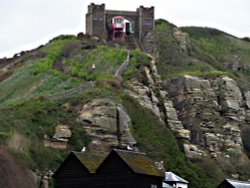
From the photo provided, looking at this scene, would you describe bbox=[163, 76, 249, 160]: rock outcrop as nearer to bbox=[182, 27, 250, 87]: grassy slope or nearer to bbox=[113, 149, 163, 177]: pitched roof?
bbox=[182, 27, 250, 87]: grassy slope

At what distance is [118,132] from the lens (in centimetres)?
12419

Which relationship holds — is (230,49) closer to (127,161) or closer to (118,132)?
(118,132)

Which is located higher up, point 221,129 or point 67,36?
point 67,36

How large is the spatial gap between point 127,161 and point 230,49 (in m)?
94.1

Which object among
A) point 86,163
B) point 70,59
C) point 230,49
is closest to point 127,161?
point 86,163

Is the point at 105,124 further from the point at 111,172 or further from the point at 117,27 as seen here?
the point at 117,27

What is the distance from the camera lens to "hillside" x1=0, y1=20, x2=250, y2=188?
12056cm

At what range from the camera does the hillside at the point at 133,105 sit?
4747 inches

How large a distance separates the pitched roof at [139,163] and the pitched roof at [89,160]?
3210 mm

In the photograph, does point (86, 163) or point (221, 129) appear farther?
point (221, 129)

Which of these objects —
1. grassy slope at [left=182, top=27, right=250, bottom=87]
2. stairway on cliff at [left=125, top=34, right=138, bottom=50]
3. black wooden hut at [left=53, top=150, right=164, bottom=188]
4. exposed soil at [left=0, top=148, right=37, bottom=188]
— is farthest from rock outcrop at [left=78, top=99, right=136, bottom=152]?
stairway on cliff at [left=125, top=34, right=138, bottom=50]

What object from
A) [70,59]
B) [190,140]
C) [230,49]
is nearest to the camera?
[190,140]

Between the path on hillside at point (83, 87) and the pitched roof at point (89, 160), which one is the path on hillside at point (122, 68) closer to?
the path on hillside at point (83, 87)

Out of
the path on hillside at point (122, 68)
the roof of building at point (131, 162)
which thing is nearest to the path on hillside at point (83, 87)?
the path on hillside at point (122, 68)
